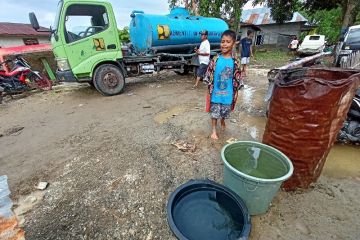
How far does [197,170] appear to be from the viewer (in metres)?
2.55

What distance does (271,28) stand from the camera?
2239 cm

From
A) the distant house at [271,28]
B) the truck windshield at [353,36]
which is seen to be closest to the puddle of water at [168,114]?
the truck windshield at [353,36]

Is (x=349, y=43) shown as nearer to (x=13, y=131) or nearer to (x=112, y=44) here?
(x=112, y=44)

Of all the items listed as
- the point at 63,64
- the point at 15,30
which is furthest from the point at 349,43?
the point at 15,30

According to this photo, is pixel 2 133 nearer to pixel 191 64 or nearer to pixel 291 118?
pixel 291 118

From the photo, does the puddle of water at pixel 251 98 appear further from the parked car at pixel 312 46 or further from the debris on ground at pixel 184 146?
the parked car at pixel 312 46

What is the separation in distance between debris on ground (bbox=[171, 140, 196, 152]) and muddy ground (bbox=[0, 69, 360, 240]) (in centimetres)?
6

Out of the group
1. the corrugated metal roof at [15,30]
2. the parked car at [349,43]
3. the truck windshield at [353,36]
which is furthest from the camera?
the corrugated metal roof at [15,30]

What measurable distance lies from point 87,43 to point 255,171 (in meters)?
4.83

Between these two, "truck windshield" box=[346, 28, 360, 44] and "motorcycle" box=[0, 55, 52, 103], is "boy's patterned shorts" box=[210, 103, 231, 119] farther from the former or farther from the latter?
"truck windshield" box=[346, 28, 360, 44]

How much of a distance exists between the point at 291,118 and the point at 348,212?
104cm

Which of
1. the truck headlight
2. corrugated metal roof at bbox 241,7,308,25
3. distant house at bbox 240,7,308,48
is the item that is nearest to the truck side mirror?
the truck headlight

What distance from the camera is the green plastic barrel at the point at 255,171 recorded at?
1.70 m

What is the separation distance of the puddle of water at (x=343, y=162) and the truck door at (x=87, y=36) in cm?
520
